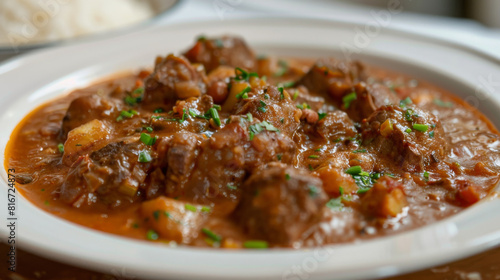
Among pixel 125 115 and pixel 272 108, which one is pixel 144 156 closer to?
pixel 125 115

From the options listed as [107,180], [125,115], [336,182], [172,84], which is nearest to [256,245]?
[336,182]

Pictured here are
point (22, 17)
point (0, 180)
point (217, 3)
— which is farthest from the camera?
point (217, 3)

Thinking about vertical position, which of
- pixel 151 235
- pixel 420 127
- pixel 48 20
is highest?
pixel 48 20

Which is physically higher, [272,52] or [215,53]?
[272,52]

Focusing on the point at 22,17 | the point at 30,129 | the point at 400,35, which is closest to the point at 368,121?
the point at 400,35

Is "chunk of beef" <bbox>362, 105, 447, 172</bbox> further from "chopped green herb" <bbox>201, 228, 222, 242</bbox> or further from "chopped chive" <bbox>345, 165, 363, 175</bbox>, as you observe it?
"chopped green herb" <bbox>201, 228, 222, 242</bbox>

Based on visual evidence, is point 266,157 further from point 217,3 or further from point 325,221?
point 217,3

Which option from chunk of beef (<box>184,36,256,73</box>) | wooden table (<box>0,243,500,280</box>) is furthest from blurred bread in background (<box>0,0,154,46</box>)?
wooden table (<box>0,243,500,280</box>)

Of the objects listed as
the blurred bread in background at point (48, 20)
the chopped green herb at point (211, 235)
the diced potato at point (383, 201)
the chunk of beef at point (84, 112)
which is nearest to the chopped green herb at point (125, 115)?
the chunk of beef at point (84, 112)
